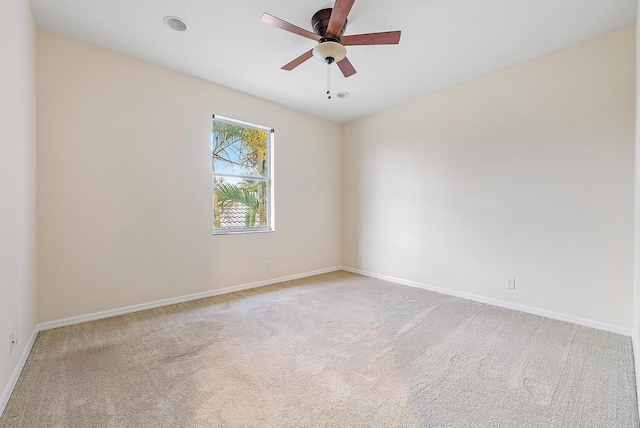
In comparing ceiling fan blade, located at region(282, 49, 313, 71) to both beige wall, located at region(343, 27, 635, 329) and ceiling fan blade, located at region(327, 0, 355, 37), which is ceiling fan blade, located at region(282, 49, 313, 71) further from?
beige wall, located at region(343, 27, 635, 329)

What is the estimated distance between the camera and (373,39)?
2287 mm

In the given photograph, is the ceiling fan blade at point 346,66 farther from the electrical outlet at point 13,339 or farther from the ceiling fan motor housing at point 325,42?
the electrical outlet at point 13,339

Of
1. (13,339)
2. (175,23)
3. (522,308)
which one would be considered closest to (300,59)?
(175,23)

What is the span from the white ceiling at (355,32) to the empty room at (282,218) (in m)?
0.03

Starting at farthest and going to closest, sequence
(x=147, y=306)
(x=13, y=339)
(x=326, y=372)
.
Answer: (x=147, y=306), (x=326, y=372), (x=13, y=339)

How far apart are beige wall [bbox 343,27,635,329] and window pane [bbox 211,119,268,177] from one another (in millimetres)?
1964

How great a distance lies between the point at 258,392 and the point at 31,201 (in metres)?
2.52

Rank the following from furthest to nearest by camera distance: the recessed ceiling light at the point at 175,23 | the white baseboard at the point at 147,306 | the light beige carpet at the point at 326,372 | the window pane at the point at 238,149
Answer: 1. the window pane at the point at 238,149
2. the white baseboard at the point at 147,306
3. the recessed ceiling light at the point at 175,23
4. the light beige carpet at the point at 326,372

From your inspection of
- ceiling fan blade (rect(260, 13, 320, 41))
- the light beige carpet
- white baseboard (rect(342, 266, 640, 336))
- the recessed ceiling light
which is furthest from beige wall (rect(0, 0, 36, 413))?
white baseboard (rect(342, 266, 640, 336))

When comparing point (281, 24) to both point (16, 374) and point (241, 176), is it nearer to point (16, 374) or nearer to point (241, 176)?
point (241, 176)

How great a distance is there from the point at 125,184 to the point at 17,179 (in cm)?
108

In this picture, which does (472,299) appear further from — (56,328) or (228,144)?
(56,328)

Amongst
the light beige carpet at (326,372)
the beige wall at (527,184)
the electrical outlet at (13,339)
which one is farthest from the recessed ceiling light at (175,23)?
the beige wall at (527,184)

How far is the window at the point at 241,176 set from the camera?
3.90m
